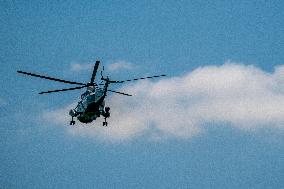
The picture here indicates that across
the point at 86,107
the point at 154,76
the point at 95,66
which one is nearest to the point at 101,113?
the point at 86,107

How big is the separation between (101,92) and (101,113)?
280cm

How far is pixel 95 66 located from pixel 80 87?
3511 mm

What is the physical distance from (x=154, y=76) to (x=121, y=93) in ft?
14.5

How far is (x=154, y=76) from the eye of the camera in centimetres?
4066

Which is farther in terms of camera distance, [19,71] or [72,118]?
[72,118]

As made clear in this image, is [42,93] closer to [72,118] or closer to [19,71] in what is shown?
[19,71]

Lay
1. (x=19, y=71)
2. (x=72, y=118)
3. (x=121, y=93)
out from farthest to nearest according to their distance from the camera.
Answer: (x=72, y=118)
(x=121, y=93)
(x=19, y=71)

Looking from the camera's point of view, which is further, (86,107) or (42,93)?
(86,107)

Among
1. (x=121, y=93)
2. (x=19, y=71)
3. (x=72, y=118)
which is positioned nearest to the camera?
(x=19, y=71)

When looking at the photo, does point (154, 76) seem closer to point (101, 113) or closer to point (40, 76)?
point (101, 113)

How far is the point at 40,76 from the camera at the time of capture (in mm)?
39500

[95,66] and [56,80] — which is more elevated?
[95,66]

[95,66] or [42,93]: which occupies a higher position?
[95,66]

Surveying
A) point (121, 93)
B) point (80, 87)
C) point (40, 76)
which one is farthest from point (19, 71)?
point (121, 93)
